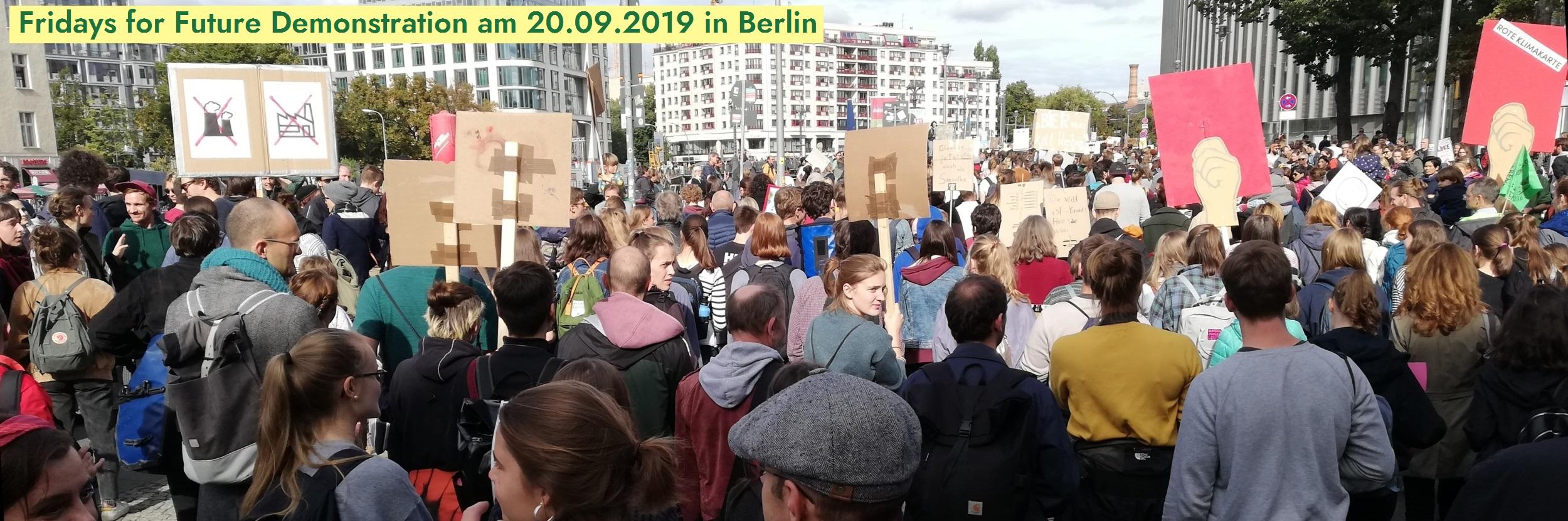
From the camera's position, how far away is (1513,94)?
8305 mm

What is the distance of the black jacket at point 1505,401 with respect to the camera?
350 cm

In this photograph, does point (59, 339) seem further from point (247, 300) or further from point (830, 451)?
point (830, 451)

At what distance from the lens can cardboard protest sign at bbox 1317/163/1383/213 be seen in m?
9.49

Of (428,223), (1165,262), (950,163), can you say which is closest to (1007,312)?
(1165,262)

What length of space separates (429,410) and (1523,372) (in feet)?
12.9

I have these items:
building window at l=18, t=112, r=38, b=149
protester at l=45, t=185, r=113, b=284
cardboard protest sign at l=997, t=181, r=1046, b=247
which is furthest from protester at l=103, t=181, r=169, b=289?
building window at l=18, t=112, r=38, b=149

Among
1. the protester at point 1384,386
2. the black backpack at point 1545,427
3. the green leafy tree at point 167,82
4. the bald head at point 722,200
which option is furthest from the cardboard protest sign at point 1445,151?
the green leafy tree at point 167,82

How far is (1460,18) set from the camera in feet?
102

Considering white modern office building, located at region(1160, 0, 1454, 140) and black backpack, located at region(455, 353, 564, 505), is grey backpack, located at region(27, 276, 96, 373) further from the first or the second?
white modern office building, located at region(1160, 0, 1454, 140)

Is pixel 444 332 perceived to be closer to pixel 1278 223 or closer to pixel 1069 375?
pixel 1069 375

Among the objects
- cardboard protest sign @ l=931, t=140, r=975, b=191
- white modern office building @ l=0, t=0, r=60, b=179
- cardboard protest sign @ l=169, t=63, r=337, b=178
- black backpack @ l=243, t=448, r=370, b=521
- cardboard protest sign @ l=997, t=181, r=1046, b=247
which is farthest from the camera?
white modern office building @ l=0, t=0, r=60, b=179

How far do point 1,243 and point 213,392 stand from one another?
14.3ft

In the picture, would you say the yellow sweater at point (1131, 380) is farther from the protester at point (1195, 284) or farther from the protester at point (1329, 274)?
the protester at point (1329, 274)

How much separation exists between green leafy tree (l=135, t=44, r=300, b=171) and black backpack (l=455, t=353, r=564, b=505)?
2296 inches
